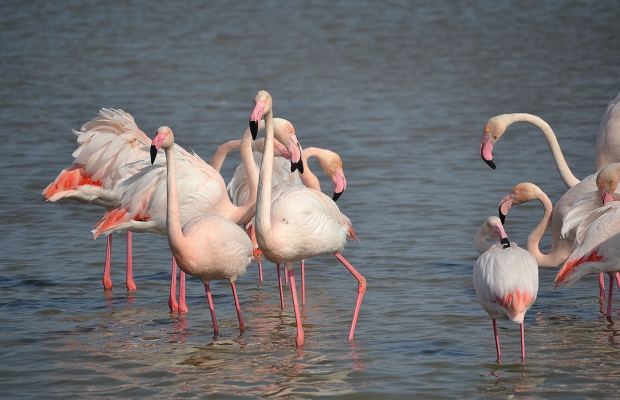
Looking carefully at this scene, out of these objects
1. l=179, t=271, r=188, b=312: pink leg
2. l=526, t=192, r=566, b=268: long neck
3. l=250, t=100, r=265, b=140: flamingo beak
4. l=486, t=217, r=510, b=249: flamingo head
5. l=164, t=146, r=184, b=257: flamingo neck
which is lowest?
l=179, t=271, r=188, b=312: pink leg

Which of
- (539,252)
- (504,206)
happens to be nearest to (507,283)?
(539,252)

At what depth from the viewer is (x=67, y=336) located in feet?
20.3

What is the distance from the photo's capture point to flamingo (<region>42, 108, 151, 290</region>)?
7.34 meters

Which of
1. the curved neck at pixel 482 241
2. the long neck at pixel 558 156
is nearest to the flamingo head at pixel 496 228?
the curved neck at pixel 482 241

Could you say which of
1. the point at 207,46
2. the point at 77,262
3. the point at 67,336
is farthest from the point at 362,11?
the point at 67,336

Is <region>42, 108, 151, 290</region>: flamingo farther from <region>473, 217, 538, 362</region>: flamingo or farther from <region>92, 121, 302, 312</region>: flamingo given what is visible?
<region>473, 217, 538, 362</region>: flamingo

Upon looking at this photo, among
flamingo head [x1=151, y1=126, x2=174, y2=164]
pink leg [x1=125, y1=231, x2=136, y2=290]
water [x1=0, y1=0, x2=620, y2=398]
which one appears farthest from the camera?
pink leg [x1=125, y1=231, x2=136, y2=290]

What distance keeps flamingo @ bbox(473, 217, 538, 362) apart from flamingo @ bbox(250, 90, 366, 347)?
0.92 m

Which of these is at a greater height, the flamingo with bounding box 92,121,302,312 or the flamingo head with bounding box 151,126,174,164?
the flamingo head with bounding box 151,126,174,164

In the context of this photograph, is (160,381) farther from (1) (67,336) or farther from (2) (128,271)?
(2) (128,271)

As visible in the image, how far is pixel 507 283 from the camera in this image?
5289 mm

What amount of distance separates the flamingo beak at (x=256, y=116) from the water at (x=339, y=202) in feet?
4.26

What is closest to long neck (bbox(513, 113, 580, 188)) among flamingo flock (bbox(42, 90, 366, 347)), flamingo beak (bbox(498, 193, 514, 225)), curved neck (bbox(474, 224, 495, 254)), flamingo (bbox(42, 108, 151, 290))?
flamingo beak (bbox(498, 193, 514, 225))

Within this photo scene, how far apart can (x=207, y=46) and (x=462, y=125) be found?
29.4 feet
